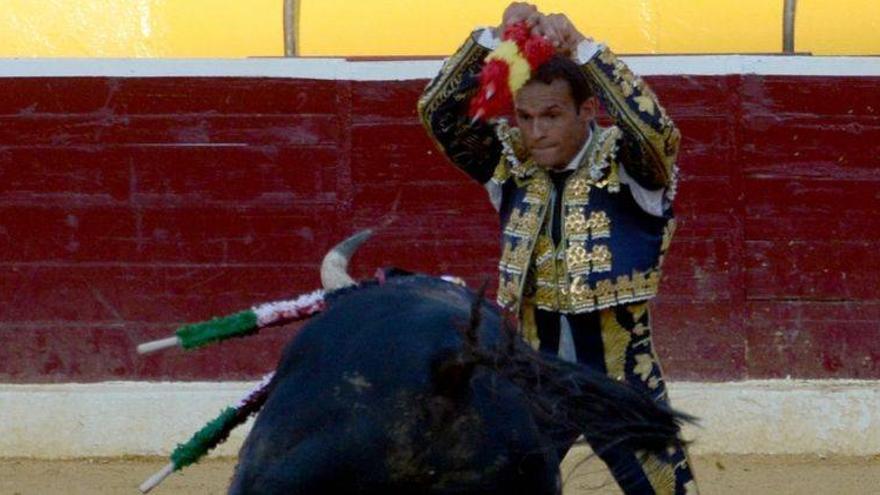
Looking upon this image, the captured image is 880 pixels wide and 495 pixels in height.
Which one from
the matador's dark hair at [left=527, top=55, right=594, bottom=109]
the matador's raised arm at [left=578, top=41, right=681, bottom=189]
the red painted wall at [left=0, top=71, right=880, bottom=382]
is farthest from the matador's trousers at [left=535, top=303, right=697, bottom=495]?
the red painted wall at [left=0, top=71, right=880, bottom=382]

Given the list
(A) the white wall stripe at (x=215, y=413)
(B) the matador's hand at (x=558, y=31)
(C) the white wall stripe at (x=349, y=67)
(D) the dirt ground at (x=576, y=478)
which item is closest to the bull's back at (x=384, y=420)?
(B) the matador's hand at (x=558, y=31)

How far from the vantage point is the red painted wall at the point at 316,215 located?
250 inches

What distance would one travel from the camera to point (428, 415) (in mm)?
1984

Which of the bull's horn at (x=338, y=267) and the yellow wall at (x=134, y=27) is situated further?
the yellow wall at (x=134, y=27)

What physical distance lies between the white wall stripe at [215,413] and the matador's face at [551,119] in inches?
107

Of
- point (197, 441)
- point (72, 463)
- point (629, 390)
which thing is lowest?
point (72, 463)

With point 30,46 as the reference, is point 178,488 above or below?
below

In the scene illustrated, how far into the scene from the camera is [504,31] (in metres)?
3.53

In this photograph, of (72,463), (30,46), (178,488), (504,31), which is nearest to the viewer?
(504,31)

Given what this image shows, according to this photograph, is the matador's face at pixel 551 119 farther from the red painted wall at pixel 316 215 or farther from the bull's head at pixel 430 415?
the red painted wall at pixel 316 215

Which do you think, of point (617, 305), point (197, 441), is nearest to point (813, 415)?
point (617, 305)

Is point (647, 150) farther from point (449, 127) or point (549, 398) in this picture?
point (549, 398)

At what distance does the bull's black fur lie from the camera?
6.46 feet

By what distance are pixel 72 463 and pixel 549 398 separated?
14.8ft
